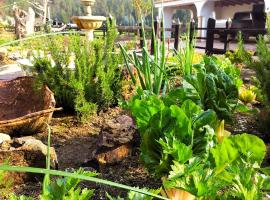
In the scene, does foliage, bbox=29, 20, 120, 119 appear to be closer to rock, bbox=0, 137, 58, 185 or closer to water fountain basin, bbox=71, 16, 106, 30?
rock, bbox=0, 137, 58, 185

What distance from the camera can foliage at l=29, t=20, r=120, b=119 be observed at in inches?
149

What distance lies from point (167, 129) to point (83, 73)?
7.87 feet

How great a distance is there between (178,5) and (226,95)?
21.6 metres

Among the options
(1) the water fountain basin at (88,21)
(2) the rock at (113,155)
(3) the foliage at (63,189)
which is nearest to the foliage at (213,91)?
(2) the rock at (113,155)

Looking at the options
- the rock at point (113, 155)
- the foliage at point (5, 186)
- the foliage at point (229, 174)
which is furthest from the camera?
the rock at point (113, 155)

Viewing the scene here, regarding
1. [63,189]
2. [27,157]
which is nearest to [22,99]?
[27,157]

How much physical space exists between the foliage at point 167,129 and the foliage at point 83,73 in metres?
2.04

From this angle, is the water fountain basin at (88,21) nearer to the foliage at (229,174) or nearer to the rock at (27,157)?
the rock at (27,157)

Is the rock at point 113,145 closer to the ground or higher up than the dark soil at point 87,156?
higher up

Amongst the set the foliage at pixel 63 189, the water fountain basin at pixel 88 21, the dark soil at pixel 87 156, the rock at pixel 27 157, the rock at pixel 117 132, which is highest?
the water fountain basin at pixel 88 21

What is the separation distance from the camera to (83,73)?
3838mm

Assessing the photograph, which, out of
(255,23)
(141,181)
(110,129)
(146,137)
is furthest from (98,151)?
(255,23)

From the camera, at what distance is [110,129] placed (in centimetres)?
255

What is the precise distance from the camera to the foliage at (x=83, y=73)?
149 inches
